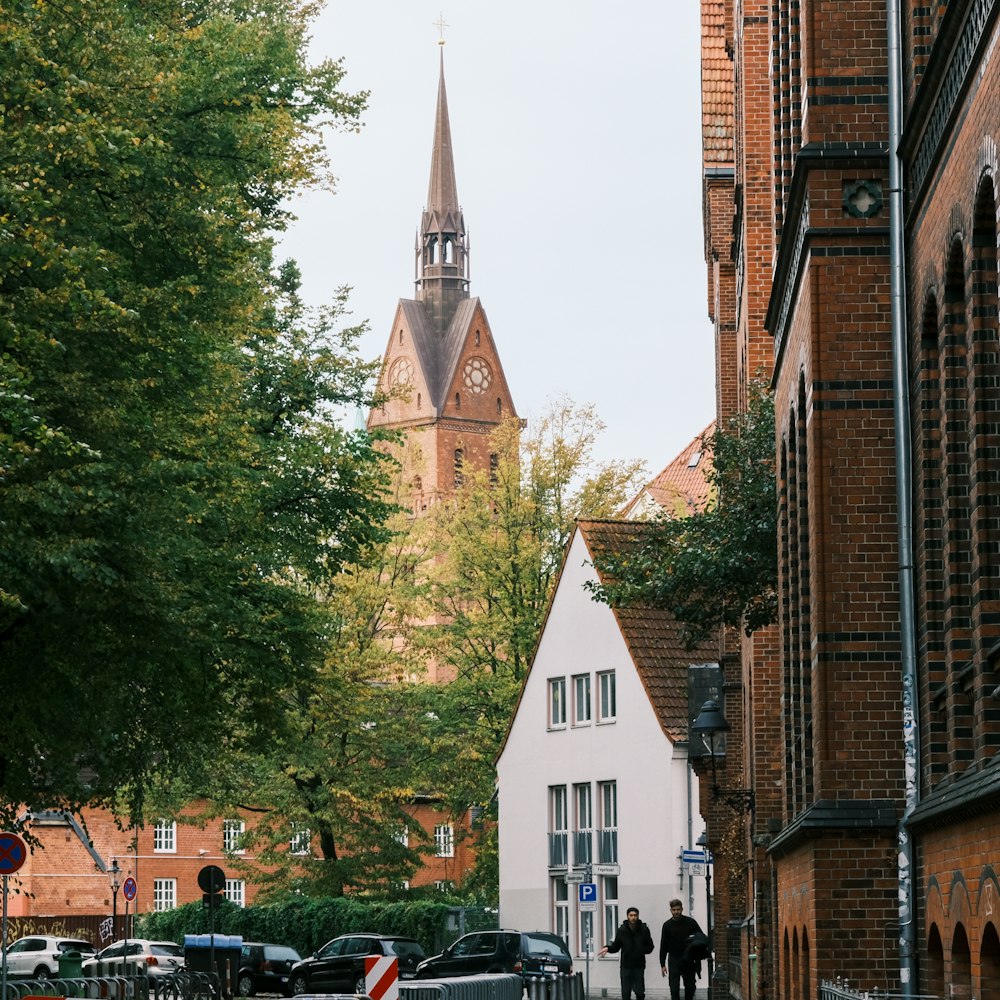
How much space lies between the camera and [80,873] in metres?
70.6

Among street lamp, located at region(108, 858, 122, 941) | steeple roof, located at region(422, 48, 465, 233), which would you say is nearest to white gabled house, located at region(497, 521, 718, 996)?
street lamp, located at region(108, 858, 122, 941)

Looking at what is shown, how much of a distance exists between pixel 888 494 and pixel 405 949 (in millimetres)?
31897

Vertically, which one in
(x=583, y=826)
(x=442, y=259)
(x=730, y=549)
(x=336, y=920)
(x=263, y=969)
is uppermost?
(x=442, y=259)

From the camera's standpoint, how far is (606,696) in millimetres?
51750

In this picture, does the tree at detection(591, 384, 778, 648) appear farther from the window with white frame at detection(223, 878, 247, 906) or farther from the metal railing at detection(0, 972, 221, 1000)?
the window with white frame at detection(223, 878, 247, 906)

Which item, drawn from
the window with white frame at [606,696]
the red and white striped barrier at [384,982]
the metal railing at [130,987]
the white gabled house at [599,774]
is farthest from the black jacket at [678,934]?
the window with white frame at [606,696]

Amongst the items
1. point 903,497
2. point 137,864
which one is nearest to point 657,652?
point 137,864

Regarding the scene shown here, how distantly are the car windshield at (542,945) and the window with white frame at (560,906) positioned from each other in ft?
46.0

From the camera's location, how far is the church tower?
139 meters

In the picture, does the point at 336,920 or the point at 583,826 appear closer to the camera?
the point at 583,826

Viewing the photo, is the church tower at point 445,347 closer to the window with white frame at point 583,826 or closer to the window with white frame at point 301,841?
the window with white frame at point 301,841

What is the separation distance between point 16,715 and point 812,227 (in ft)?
30.4

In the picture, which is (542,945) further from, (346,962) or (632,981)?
(632,981)

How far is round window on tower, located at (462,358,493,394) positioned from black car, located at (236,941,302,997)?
9713 centimetres
